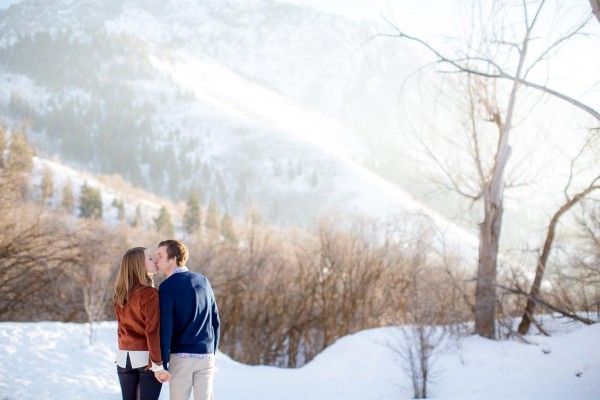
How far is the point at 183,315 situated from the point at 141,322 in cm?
35

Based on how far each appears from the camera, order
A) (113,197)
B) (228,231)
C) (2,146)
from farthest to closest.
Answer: (113,197) < (228,231) < (2,146)

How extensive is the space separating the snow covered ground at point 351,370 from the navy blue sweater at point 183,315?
447 cm

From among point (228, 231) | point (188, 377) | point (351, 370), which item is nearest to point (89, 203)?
point (228, 231)

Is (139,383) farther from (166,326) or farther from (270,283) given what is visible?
(270,283)

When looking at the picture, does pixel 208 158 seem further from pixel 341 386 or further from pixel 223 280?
pixel 341 386

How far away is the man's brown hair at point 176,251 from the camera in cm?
357

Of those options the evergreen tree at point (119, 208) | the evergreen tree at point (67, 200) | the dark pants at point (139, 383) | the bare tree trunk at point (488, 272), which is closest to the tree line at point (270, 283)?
the bare tree trunk at point (488, 272)

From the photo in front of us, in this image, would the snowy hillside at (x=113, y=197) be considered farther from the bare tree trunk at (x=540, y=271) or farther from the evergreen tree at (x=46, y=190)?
the bare tree trunk at (x=540, y=271)

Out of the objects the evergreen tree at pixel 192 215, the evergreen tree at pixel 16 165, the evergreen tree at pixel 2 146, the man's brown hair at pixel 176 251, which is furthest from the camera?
the evergreen tree at pixel 192 215

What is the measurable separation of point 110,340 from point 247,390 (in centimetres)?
359

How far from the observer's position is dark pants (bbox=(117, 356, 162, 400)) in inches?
137

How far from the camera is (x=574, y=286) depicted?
7395 mm

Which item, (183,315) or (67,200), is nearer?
(183,315)

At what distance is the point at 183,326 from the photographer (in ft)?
11.5
